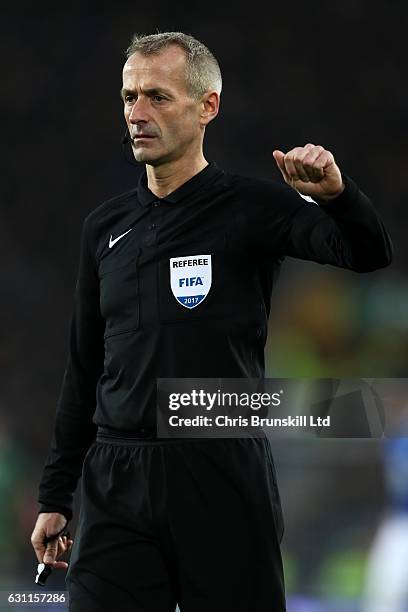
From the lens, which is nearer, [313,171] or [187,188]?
[313,171]

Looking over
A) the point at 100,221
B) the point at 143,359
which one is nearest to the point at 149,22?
the point at 100,221

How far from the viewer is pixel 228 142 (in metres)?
4.65

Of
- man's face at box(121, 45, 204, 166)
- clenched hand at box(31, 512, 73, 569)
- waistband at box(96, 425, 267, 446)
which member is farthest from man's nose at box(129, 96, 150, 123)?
clenched hand at box(31, 512, 73, 569)

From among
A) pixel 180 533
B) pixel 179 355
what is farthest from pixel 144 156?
pixel 180 533

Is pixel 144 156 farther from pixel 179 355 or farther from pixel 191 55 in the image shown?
pixel 179 355

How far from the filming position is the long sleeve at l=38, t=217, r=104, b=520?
1864 mm

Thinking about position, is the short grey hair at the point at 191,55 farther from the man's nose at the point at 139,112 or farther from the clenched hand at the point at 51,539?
the clenched hand at the point at 51,539

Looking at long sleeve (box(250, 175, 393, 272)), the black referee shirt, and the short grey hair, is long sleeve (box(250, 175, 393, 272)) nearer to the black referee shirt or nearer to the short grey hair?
the black referee shirt

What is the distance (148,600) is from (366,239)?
0.65 m

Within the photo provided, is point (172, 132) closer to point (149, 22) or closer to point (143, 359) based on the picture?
point (143, 359)

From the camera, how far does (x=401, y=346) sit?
484cm

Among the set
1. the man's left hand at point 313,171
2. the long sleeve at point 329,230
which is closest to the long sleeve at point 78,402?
the long sleeve at point 329,230

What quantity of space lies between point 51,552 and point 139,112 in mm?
792

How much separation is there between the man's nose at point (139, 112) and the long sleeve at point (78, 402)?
0.86ft
